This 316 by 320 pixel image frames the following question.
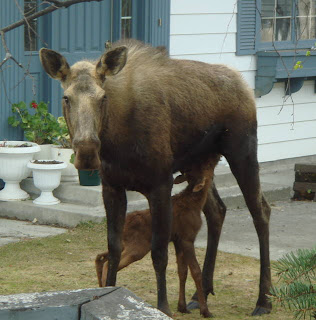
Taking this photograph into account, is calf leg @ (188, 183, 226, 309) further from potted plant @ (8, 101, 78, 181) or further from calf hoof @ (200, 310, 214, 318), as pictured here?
potted plant @ (8, 101, 78, 181)

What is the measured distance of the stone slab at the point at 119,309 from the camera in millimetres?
2666

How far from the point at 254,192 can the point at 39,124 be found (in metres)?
4.16

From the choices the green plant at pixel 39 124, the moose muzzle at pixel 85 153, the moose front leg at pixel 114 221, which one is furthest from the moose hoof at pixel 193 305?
the green plant at pixel 39 124

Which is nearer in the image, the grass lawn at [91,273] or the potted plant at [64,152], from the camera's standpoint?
the grass lawn at [91,273]

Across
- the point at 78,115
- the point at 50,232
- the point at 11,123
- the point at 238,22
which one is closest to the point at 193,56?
the point at 238,22

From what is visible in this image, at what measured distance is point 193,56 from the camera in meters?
A: 11.6

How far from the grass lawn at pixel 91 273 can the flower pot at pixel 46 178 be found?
0.82m

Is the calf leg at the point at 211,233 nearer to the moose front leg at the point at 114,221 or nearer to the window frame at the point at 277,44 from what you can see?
the moose front leg at the point at 114,221

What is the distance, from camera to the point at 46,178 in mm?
9297

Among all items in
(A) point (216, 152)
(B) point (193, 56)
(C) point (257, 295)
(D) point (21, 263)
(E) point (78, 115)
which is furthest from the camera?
(B) point (193, 56)

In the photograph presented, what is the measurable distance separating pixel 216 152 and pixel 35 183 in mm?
3712

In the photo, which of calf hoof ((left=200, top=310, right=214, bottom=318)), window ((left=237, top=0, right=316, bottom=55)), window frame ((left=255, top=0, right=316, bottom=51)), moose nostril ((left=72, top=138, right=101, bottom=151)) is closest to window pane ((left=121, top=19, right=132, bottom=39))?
window ((left=237, top=0, right=316, bottom=55))

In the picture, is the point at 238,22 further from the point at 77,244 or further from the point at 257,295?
the point at 257,295

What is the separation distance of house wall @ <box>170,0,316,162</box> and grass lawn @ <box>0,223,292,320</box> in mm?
3299
